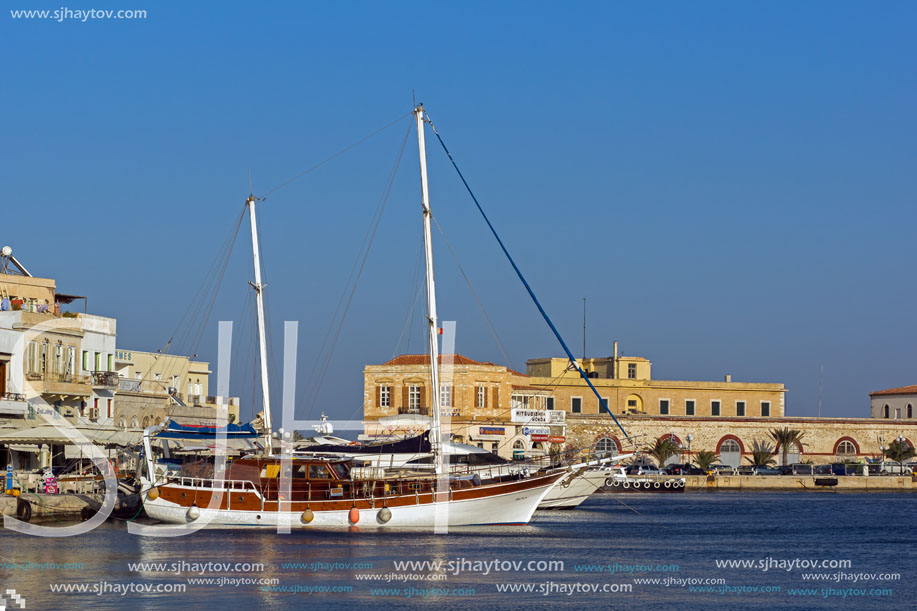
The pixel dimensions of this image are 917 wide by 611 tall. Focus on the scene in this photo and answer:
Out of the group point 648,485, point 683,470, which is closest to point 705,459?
point 683,470

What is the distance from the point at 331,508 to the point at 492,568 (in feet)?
30.8

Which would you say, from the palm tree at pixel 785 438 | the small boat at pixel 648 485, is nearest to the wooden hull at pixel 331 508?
the small boat at pixel 648 485

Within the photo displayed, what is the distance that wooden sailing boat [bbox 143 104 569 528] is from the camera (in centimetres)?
3822

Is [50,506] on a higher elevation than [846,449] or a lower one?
lower

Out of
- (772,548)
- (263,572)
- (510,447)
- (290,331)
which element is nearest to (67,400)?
(290,331)

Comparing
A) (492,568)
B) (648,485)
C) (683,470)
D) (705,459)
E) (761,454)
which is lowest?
(492,568)

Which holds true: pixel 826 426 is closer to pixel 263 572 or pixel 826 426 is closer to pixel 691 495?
pixel 691 495

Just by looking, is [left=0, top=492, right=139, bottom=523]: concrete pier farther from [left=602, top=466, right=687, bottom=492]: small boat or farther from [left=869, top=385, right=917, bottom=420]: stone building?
[left=869, top=385, right=917, bottom=420]: stone building

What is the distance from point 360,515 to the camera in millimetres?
38156

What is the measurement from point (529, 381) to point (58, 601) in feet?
212

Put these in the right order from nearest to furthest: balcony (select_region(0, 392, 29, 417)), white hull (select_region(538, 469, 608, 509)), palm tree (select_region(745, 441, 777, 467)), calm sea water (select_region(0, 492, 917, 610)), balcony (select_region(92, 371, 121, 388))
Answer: calm sea water (select_region(0, 492, 917, 610)) → balcony (select_region(0, 392, 29, 417)) → white hull (select_region(538, 469, 608, 509)) → balcony (select_region(92, 371, 121, 388)) → palm tree (select_region(745, 441, 777, 467))

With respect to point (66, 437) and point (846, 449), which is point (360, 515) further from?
point (846, 449)

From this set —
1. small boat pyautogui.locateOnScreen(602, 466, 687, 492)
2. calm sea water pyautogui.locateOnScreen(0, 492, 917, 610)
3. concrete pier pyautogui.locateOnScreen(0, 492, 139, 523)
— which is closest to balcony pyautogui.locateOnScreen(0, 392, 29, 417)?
concrete pier pyautogui.locateOnScreen(0, 492, 139, 523)

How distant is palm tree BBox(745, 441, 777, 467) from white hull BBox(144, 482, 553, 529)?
51.8 meters
